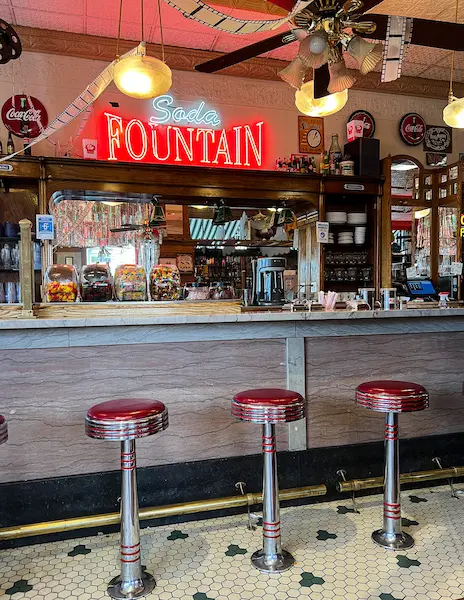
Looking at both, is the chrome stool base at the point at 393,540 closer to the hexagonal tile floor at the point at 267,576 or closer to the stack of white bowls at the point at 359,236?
the hexagonal tile floor at the point at 267,576

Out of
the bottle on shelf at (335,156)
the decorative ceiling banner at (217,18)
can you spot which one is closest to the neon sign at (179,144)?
the bottle on shelf at (335,156)

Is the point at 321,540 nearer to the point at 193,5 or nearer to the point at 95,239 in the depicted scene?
the point at 193,5

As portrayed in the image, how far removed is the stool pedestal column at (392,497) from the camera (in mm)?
2400

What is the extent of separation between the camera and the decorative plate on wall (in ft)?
19.7

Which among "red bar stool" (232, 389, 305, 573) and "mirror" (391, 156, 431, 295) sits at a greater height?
"mirror" (391, 156, 431, 295)

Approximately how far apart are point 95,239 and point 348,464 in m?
2.88

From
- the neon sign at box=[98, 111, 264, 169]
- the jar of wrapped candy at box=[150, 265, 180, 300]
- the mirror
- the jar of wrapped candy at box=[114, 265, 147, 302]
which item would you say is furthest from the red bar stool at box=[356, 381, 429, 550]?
the mirror

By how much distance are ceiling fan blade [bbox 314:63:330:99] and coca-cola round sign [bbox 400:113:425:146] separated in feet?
11.2

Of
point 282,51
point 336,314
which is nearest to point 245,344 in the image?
point 336,314

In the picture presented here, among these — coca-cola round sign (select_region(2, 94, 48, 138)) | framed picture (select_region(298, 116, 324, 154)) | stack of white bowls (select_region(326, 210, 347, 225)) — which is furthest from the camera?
framed picture (select_region(298, 116, 324, 154))

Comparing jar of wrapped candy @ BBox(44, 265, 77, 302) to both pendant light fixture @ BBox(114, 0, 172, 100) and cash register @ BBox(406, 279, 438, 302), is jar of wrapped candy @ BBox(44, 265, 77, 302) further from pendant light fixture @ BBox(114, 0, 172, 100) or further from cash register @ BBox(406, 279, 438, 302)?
cash register @ BBox(406, 279, 438, 302)

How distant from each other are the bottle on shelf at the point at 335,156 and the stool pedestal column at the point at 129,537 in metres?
4.34

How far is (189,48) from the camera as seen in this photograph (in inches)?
213

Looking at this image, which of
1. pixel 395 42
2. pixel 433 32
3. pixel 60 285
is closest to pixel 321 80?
pixel 395 42
